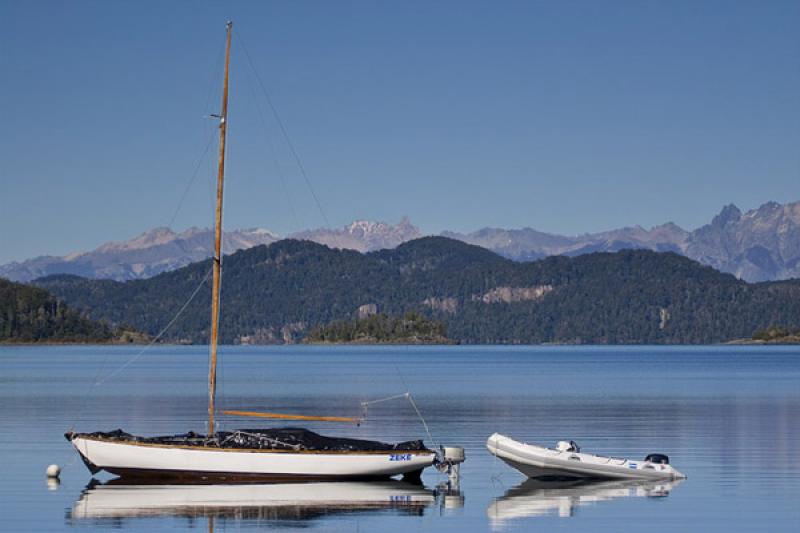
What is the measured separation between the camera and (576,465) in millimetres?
50406

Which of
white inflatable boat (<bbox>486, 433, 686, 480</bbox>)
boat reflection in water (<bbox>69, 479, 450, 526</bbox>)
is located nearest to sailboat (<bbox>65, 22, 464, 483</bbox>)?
boat reflection in water (<bbox>69, 479, 450, 526</bbox>)

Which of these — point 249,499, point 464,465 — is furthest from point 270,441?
point 464,465

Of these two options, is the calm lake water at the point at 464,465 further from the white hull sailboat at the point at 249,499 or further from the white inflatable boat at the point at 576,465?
the white inflatable boat at the point at 576,465

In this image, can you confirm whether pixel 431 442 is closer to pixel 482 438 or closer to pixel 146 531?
pixel 482 438

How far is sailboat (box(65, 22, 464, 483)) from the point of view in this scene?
47.8 metres

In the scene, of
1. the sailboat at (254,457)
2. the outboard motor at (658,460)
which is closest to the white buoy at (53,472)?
the sailboat at (254,457)

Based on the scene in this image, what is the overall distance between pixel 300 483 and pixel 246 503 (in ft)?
14.3

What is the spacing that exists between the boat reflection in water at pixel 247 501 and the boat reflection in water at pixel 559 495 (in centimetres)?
271

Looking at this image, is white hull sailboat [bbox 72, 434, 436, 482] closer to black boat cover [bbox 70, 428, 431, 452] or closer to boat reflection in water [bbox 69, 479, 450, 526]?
black boat cover [bbox 70, 428, 431, 452]

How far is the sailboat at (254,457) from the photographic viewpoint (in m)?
47.8

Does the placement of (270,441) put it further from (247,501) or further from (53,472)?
(53,472)

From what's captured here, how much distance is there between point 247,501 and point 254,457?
3.18 m

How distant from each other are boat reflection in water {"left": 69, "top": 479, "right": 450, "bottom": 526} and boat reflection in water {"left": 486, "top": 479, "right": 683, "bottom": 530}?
271cm

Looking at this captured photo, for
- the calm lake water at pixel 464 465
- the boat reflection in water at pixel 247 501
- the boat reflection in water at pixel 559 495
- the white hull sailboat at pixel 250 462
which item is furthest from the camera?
the white hull sailboat at pixel 250 462
